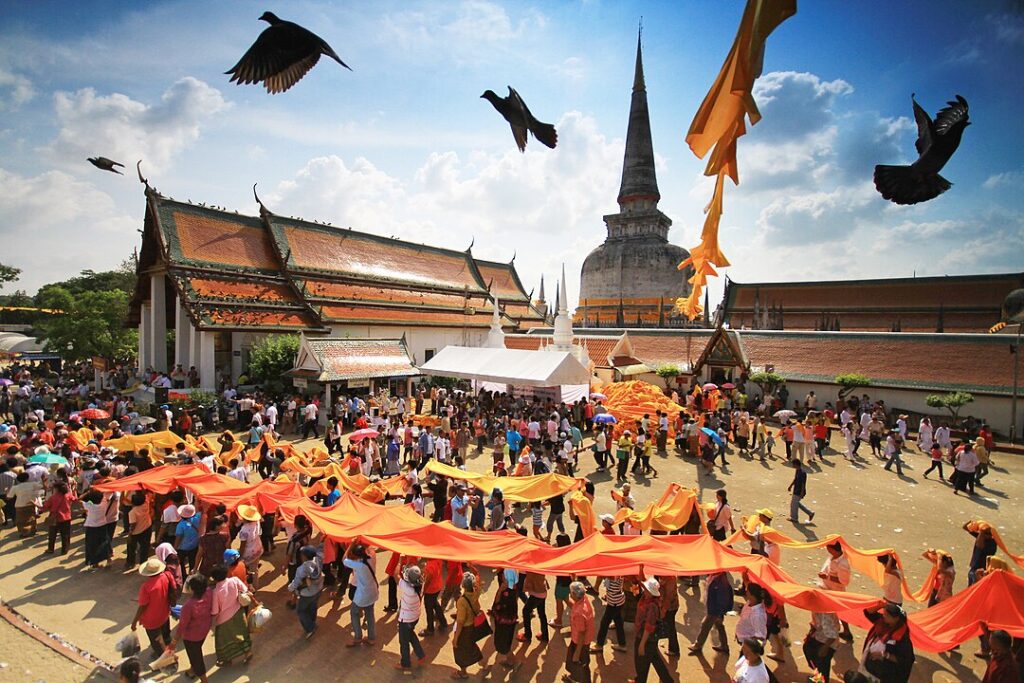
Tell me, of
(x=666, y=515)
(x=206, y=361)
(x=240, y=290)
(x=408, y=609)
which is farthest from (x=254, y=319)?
(x=666, y=515)

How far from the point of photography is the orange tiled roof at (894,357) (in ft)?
67.7

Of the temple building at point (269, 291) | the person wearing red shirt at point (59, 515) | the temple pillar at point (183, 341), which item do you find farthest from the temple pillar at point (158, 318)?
the person wearing red shirt at point (59, 515)

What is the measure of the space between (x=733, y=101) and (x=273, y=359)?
21.1 meters

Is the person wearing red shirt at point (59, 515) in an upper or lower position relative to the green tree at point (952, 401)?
lower

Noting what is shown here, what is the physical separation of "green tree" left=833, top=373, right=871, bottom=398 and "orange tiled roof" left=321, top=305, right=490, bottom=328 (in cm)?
2125

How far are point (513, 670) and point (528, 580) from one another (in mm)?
1009

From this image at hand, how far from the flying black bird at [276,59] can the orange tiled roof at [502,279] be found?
34.6 m

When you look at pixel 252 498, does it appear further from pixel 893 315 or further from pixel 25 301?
pixel 25 301

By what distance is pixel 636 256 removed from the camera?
52.2 m

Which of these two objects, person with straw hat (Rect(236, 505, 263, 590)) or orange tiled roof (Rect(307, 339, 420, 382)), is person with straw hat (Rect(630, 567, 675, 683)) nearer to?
person with straw hat (Rect(236, 505, 263, 590))

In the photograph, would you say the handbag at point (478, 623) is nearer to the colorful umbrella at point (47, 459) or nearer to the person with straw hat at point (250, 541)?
the person with straw hat at point (250, 541)

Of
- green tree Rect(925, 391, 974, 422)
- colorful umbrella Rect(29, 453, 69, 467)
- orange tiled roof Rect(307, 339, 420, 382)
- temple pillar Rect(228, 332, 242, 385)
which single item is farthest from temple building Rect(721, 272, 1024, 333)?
colorful umbrella Rect(29, 453, 69, 467)

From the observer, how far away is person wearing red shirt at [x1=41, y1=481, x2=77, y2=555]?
28.0 feet

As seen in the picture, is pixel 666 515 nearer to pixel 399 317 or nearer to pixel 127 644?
pixel 127 644
